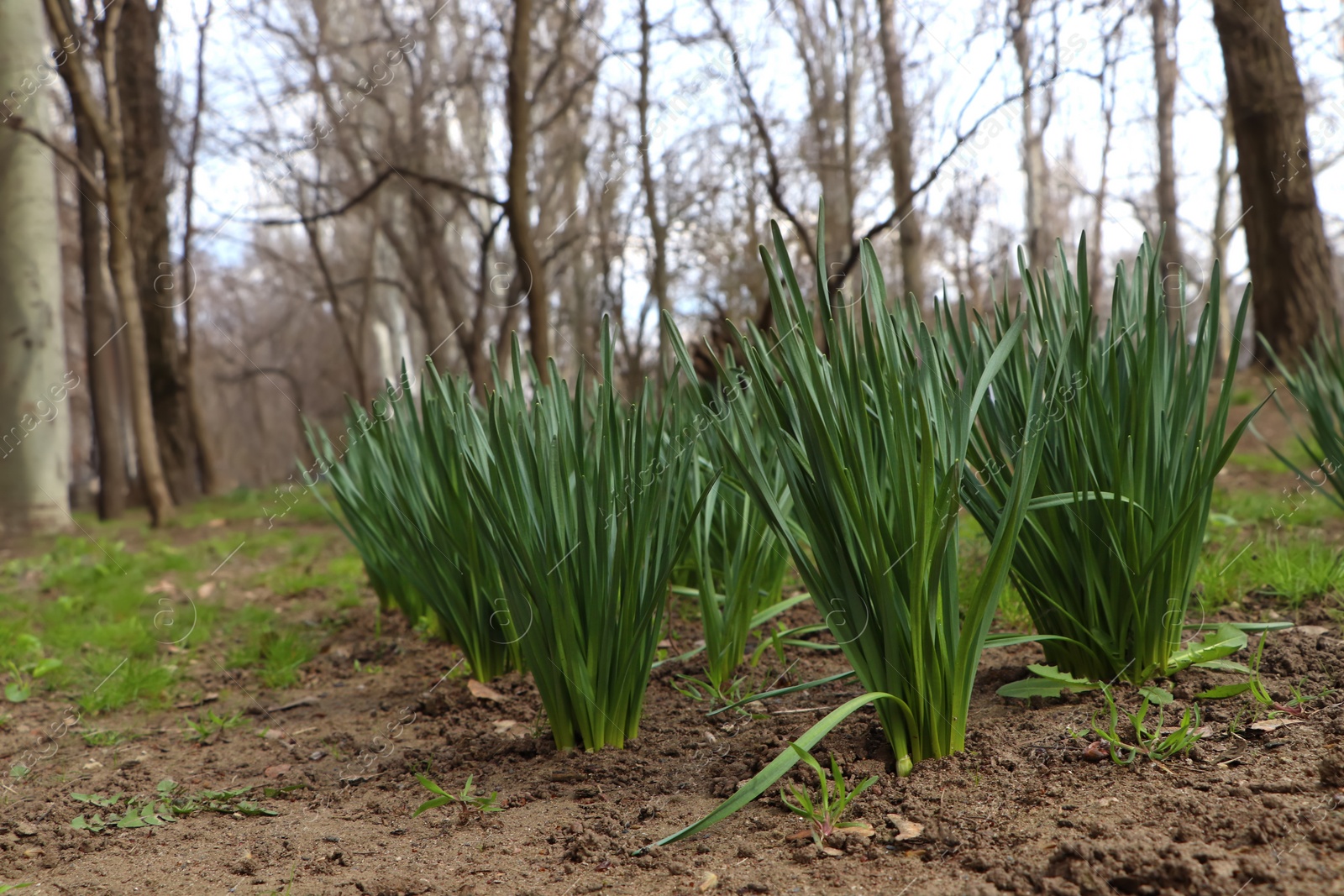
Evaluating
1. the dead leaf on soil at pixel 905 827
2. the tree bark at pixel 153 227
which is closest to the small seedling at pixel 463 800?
the dead leaf on soil at pixel 905 827

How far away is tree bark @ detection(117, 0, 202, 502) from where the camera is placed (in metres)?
7.73

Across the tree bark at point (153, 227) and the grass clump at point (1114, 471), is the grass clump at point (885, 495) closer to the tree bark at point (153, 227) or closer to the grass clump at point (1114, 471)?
the grass clump at point (1114, 471)

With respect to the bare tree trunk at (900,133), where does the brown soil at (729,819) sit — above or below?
below

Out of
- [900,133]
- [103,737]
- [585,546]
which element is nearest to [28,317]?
[103,737]

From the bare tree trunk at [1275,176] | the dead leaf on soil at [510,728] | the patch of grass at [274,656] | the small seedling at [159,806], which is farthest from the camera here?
the bare tree trunk at [1275,176]

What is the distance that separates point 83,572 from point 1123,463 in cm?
486

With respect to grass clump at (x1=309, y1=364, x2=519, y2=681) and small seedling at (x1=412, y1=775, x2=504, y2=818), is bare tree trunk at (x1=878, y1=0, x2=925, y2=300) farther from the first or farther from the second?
small seedling at (x1=412, y1=775, x2=504, y2=818)

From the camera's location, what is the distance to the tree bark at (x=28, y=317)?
5773mm

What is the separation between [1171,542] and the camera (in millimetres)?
1590

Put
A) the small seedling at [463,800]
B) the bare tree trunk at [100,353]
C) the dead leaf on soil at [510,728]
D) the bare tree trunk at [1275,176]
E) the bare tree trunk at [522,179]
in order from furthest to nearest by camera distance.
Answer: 1. the bare tree trunk at [100,353]
2. the bare tree trunk at [1275,176]
3. the bare tree trunk at [522,179]
4. the dead leaf on soil at [510,728]
5. the small seedling at [463,800]

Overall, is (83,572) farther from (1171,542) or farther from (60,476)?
(1171,542)

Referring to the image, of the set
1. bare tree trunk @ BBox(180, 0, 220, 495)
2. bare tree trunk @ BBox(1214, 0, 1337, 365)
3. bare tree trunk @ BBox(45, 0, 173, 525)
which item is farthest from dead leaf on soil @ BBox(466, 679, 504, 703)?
bare tree trunk @ BBox(180, 0, 220, 495)

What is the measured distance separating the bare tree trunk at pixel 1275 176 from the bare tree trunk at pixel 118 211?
6941 mm

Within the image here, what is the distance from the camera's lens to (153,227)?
8.35 metres
